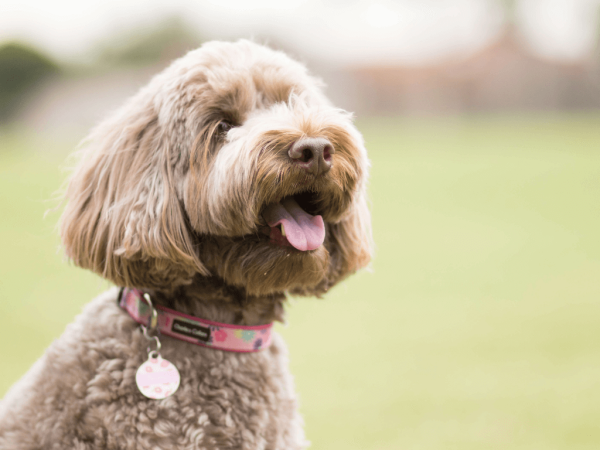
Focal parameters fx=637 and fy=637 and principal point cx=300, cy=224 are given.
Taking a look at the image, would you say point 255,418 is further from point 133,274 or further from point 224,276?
point 133,274

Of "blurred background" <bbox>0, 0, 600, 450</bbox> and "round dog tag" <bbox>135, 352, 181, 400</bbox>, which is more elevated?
"blurred background" <bbox>0, 0, 600, 450</bbox>

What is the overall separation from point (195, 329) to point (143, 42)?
36.1 metres

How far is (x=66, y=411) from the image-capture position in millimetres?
1827

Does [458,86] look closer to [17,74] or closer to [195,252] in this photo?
[17,74]

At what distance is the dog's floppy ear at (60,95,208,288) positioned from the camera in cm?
189

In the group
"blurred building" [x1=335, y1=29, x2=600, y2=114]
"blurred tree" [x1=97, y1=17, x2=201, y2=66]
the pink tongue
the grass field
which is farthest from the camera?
"blurred tree" [x1=97, y1=17, x2=201, y2=66]

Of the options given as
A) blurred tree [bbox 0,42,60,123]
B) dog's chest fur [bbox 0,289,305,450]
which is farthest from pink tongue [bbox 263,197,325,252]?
blurred tree [bbox 0,42,60,123]

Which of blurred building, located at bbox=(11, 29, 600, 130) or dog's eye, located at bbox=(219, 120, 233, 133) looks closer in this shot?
dog's eye, located at bbox=(219, 120, 233, 133)

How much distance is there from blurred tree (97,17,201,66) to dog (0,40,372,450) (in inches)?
1334

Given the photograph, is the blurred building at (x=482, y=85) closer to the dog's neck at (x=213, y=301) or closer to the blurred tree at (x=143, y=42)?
the blurred tree at (x=143, y=42)

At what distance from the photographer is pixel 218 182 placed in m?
1.91

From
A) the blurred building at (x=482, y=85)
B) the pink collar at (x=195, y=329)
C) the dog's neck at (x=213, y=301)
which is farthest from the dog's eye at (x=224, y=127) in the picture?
the blurred building at (x=482, y=85)

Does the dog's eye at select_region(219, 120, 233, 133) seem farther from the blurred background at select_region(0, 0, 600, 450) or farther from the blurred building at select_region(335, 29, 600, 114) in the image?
the blurred building at select_region(335, 29, 600, 114)

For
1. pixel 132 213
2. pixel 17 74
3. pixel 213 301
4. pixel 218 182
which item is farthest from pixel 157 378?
pixel 17 74
